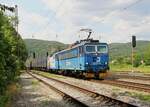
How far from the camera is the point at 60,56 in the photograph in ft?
161

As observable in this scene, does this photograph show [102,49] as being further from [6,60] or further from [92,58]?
[6,60]

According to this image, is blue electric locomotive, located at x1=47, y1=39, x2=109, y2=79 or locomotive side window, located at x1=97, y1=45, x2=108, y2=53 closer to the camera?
blue electric locomotive, located at x1=47, y1=39, x2=109, y2=79

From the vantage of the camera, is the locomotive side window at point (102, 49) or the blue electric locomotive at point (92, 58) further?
the locomotive side window at point (102, 49)

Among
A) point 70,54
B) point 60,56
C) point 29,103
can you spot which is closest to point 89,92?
point 29,103

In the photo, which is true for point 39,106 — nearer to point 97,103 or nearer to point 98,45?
point 97,103

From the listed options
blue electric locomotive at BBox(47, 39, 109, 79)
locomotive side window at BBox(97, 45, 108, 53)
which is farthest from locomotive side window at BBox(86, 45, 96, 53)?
locomotive side window at BBox(97, 45, 108, 53)

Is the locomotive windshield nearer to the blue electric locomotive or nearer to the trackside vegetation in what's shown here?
the blue electric locomotive

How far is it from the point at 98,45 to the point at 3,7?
2410cm

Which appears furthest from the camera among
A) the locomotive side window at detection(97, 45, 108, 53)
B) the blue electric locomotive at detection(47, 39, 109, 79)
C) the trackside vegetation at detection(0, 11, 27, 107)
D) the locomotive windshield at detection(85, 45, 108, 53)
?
the locomotive side window at detection(97, 45, 108, 53)

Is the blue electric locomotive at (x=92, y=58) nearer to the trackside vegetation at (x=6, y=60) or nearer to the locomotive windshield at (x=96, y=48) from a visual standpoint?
the locomotive windshield at (x=96, y=48)

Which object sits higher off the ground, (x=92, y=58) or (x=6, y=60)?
(x=92, y=58)

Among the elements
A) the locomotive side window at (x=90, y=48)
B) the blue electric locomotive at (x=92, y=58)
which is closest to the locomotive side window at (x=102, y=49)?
the blue electric locomotive at (x=92, y=58)

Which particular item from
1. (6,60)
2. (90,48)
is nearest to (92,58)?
(90,48)

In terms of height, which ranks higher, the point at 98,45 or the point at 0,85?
the point at 98,45
